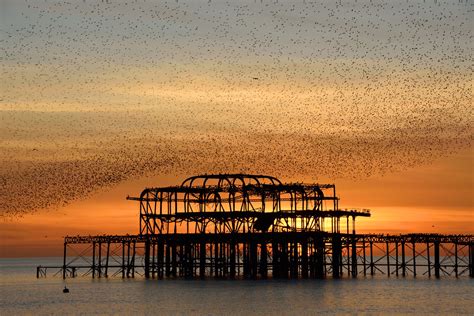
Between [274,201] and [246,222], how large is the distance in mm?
3975

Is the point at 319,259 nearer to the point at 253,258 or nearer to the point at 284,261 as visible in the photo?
the point at 284,261

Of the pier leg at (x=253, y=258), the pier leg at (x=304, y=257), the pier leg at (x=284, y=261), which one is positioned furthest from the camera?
the pier leg at (x=284, y=261)

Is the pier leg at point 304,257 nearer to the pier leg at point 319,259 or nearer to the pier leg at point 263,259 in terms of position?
the pier leg at point 319,259

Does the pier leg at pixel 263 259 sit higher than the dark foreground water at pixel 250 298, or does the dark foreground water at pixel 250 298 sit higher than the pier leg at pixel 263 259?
the pier leg at pixel 263 259

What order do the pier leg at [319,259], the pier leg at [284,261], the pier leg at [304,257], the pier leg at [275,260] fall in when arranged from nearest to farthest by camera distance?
1. the pier leg at [304,257]
2. the pier leg at [319,259]
3. the pier leg at [275,260]
4. the pier leg at [284,261]

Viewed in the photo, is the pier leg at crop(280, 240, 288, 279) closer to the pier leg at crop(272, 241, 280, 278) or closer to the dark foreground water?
the pier leg at crop(272, 241, 280, 278)

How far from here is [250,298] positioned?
90750mm

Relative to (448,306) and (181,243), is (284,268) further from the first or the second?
(448,306)

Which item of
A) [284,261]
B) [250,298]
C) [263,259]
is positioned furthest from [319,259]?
[250,298]

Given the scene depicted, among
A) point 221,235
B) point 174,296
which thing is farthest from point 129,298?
point 221,235

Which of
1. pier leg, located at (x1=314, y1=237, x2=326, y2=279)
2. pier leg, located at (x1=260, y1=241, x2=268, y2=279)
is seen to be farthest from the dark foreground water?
pier leg, located at (x1=260, y1=241, x2=268, y2=279)

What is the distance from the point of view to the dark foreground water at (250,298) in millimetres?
83438

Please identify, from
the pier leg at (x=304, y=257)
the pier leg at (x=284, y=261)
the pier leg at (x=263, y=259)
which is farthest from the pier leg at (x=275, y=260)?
the pier leg at (x=304, y=257)

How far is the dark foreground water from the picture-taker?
8344cm
